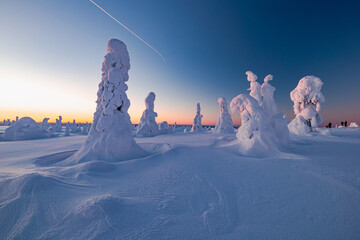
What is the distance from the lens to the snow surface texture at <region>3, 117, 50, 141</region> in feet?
48.5

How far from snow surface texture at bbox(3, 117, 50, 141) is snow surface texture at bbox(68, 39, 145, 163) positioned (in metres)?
16.6

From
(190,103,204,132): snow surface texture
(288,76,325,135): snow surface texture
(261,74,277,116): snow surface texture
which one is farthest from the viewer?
(190,103,204,132): snow surface texture

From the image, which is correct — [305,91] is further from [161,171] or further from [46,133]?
[46,133]

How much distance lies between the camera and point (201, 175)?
356 centimetres

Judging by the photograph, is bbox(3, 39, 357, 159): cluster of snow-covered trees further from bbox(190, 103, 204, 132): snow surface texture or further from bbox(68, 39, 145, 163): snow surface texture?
bbox(190, 103, 204, 132): snow surface texture

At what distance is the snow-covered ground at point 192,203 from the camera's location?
190 centimetres

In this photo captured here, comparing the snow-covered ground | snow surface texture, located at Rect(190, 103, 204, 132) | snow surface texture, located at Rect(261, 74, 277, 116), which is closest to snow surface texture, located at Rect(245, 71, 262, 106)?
snow surface texture, located at Rect(261, 74, 277, 116)

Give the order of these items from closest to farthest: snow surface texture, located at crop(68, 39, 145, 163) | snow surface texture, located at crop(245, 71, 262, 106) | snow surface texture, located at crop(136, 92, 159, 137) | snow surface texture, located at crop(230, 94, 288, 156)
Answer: snow surface texture, located at crop(230, 94, 288, 156), snow surface texture, located at crop(68, 39, 145, 163), snow surface texture, located at crop(245, 71, 262, 106), snow surface texture, located at crop(136, 92, 159, 137)

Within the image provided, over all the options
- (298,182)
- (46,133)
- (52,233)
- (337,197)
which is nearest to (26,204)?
(52,233)

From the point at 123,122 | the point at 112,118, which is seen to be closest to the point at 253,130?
the point at 123,122

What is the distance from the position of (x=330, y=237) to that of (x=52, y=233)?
3.92m

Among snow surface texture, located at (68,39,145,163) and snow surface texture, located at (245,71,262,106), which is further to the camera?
snow surface texture, located at (245,71,262,106)

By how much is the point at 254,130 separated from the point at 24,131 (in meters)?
24.0

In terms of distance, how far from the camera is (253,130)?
6055 millimetres
